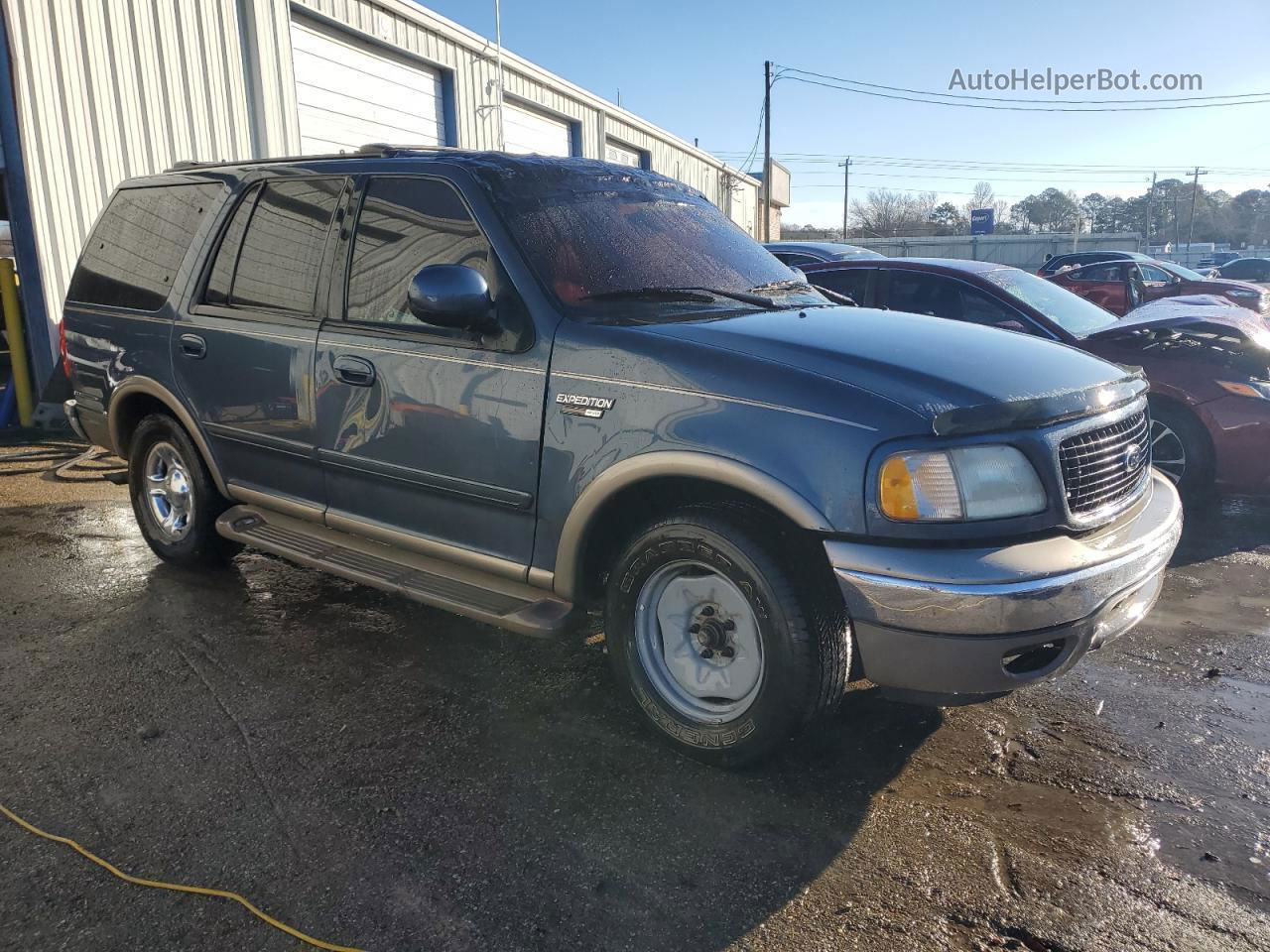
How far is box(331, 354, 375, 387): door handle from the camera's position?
11.9 ft

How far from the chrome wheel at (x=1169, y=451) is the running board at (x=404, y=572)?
14.8 ft

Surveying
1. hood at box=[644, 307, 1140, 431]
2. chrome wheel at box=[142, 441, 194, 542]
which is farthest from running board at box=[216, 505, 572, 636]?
hood at box=[644, 307, 1140, 431]

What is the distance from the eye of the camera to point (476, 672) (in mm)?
3762

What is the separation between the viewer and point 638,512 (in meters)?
3.16

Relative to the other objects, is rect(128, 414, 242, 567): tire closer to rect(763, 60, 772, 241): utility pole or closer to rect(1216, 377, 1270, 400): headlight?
rect(1216, 377, 1270, 400): headlight

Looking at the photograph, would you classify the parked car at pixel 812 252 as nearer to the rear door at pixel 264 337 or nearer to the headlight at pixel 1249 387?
the headlight at pixel 1249 387

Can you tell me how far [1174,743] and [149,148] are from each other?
10366 mm

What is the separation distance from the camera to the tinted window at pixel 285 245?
154 inches

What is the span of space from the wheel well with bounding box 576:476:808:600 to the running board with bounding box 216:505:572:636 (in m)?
0.16

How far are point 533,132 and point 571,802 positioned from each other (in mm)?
16182

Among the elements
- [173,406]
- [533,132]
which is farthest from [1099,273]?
[173,406]

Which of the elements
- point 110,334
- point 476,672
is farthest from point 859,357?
point 110,334

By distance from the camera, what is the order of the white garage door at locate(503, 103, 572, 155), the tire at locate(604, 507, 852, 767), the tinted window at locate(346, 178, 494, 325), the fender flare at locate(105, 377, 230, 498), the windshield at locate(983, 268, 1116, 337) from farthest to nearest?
Answer: the white garage door at locate(503, 103, 572, 155) → the windshield at locate(983, 268, 1116, 337) → the fender flare at locate(105, 377, 230, 498) → the tinted window at locate(346, 178, 494, 325) → the tire at locate(604, 507, 852, 767)

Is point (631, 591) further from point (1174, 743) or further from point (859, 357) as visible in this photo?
point (1174, 743)
